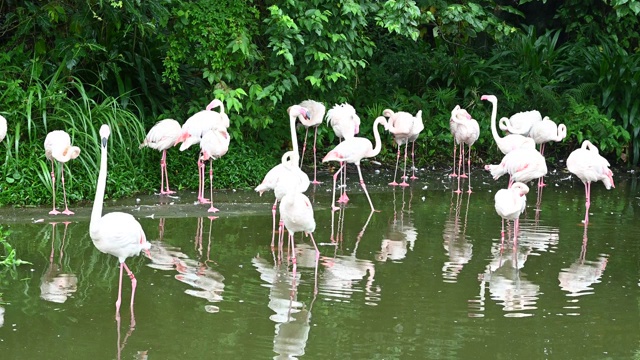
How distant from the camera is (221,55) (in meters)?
11.3

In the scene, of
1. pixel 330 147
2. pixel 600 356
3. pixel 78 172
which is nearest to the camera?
pixel 600 356

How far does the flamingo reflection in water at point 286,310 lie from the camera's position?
5.64 m

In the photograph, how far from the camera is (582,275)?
749 centimetres

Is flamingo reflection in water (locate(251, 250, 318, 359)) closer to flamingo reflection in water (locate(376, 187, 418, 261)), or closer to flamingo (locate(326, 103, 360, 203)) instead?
flamingo reflection in water (locate(376, 187, 418, 261))

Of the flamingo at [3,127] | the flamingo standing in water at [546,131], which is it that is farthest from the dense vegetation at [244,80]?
the flamingo standing in water at [546,131]

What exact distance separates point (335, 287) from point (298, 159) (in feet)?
6.99

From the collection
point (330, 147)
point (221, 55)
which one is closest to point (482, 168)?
point (330, 147)

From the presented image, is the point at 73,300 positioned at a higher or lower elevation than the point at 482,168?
lower

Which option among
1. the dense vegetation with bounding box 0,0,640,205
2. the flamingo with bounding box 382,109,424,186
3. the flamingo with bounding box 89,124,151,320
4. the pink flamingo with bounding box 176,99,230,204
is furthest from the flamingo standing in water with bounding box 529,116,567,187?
the flamingo with bounding box 89,124,151,320

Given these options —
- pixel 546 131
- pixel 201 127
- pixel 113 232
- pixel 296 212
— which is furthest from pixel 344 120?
pixel 113 232

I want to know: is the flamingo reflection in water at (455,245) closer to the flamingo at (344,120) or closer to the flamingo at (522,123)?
the flamingo at (344,120)

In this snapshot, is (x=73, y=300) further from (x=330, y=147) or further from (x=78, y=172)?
(x=330, y=147)

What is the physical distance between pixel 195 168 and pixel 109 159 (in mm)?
1306

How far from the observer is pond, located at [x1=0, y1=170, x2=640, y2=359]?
5680mm
